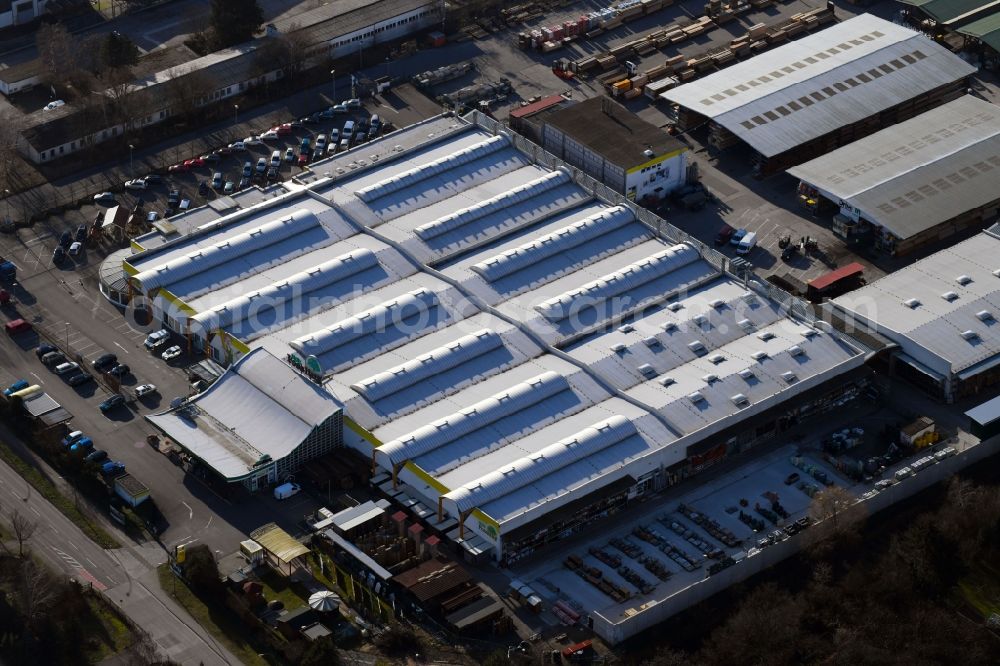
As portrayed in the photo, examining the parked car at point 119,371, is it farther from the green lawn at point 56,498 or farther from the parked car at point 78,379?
the green lawn at point 56,498

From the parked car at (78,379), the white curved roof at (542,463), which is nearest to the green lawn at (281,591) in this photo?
the white curved roof at (542,463)

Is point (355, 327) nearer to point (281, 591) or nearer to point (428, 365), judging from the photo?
point (428, 365)

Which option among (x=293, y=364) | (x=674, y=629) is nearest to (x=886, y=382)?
(x=674, y=629)

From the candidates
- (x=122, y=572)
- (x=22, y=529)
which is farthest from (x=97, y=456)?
(x=122, y=572)

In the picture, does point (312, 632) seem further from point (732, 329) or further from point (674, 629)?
point (732, 329)

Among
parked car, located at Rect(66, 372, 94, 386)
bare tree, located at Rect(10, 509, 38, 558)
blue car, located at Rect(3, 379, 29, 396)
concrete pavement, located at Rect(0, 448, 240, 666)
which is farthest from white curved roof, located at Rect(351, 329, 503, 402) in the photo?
blue car, located at Rect(3, 379, 29, 396)

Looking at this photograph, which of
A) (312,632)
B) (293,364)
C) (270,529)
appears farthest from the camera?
(293,364)
